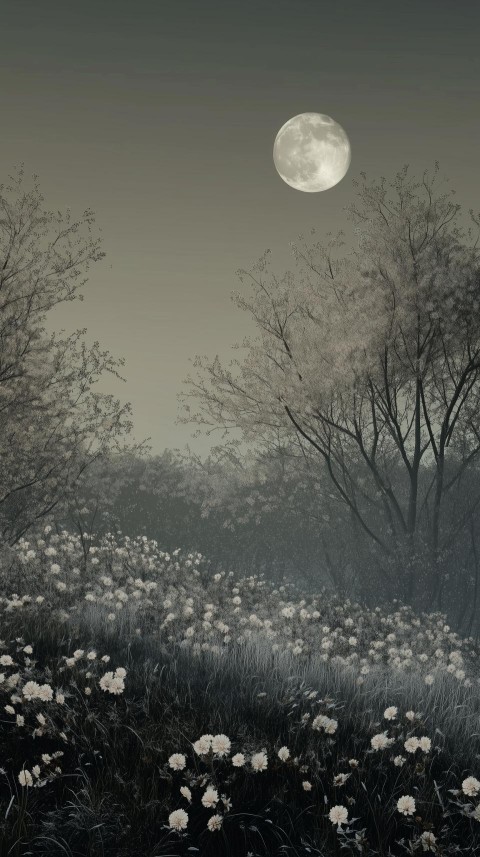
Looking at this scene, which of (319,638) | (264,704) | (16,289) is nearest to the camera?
(264,704)

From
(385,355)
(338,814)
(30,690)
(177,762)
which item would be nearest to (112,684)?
(30,690)

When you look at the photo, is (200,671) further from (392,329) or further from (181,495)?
(181,495)

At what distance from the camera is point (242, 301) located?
58.8ft

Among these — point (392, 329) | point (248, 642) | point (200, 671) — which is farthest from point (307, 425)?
point (200, 671)

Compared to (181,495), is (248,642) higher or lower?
lower

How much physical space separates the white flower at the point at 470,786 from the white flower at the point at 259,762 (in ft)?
3.58

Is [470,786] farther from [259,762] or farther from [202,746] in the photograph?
[202,746]

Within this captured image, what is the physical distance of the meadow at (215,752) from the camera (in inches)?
153

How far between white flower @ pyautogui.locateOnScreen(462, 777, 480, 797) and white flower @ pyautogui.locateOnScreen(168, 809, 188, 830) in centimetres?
156

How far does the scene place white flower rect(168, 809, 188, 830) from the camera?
3607 millimetres

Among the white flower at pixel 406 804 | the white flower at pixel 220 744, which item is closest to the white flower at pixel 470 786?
the white flower at pixel 406 804

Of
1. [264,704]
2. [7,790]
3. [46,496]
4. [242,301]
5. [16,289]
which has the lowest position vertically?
[7,790]

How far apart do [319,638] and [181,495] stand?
1519 centimetres

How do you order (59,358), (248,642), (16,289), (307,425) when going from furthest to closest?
(307,425) → (59,358) → (16,289) → (248,642)
